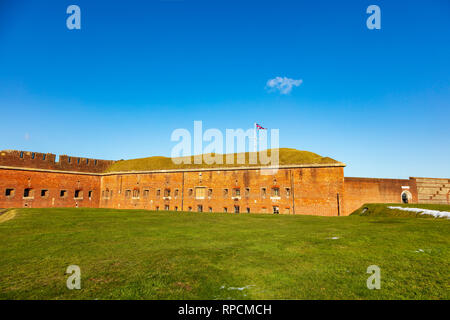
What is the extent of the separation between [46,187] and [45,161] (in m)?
3.80

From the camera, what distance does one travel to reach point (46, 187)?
34406 millimetres

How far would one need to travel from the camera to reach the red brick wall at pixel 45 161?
3234 cm

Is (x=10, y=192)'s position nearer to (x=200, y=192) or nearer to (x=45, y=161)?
(x=45, y=161)

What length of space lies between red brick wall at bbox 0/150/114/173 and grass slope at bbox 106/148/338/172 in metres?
3.37

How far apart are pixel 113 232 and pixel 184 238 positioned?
397 cm

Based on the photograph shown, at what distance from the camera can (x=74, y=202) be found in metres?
36.7

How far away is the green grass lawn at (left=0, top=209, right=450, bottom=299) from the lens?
15.5 feet

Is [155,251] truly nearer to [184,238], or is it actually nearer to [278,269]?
[184,238]

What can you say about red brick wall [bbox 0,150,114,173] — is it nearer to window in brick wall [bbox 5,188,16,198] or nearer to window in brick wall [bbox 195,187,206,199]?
window in brick wall [bbox 5,188,16,198]

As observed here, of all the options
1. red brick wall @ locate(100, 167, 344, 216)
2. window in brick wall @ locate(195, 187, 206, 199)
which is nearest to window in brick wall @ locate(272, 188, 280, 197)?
red brick wall @ locate(100, 167, 344, 216)

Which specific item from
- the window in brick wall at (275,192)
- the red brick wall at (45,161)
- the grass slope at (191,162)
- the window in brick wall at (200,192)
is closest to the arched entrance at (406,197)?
the grass slope at (191,162)

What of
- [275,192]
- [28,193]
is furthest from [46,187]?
[275,192]

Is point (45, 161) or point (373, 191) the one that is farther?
point (45, 161)
